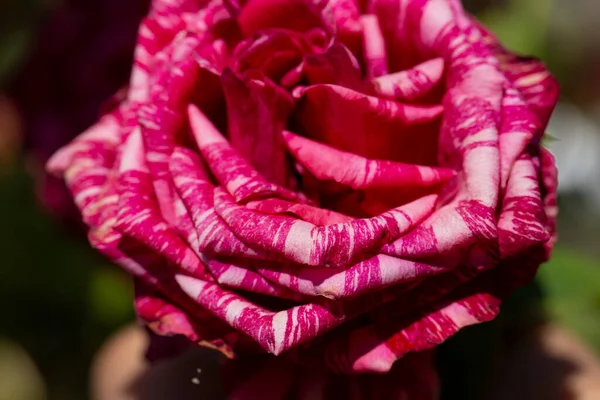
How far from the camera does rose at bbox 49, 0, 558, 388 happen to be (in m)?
0.21

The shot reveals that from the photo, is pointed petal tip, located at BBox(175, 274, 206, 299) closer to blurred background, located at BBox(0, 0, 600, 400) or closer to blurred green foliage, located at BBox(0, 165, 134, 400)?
blurred background, located at BBox(0, 0, 600, 400)

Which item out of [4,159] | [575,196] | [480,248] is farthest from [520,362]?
[4,159]

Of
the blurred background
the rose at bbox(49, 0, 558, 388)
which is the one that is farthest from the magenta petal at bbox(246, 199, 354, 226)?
the blurred background

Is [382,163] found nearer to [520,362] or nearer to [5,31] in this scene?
[520,362]

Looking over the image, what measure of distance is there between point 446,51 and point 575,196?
20.1 inches

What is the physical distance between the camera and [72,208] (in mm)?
523

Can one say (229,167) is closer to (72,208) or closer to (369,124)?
(369,124)

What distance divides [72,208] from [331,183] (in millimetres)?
341

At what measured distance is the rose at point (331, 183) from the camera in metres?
0.21

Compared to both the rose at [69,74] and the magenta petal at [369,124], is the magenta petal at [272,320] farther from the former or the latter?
the rose at [69,74]

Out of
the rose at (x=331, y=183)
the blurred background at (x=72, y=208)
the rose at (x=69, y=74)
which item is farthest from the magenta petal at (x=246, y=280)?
the rose at (x=69, y=74)

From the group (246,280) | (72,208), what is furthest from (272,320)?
(72,208)

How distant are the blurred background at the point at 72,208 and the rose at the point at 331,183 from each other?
0.52 feet

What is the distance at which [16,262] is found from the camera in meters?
0.59
